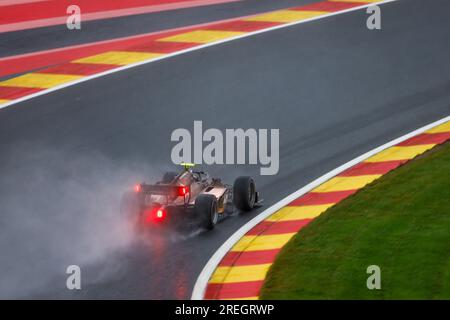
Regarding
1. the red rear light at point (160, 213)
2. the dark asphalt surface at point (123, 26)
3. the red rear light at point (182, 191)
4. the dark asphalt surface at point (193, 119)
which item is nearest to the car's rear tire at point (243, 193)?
the dark asphalt surface at point (193, 119)

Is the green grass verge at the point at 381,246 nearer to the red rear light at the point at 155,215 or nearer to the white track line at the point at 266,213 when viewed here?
the white track line at the point at 266,213

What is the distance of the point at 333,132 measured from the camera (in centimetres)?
2289

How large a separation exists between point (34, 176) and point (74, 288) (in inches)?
188

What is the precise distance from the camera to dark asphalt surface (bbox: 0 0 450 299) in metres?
17.1

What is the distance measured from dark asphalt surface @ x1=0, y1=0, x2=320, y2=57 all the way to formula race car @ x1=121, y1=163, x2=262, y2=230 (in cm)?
935

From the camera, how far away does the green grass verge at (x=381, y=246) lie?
50.3ft

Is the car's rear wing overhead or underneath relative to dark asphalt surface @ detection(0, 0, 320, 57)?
underneath

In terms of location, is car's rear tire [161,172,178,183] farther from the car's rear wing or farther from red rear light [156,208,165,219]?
red rear light [156,208,165,219]

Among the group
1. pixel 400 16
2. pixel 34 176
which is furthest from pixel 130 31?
pixel 34 176

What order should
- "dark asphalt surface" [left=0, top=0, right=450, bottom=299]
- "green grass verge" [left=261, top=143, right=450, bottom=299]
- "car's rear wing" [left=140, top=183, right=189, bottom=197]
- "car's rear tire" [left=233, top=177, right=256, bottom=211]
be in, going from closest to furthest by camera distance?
"green grass verge" [left=261, top=143, right=450, bottom=299] → "dark asphalt surface" [left=0, top=0, right=450, bottom=299] → "car's rear wing" [left=140, top=183, right=189, bottom=197] → "car's rear tire" [left=233, top=177, right=256, bottom=211]

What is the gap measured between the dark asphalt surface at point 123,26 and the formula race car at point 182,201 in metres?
9.35

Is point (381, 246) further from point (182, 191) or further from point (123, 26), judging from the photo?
point (123, 26)

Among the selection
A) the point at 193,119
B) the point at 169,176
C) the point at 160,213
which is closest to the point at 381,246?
the point at 160,213

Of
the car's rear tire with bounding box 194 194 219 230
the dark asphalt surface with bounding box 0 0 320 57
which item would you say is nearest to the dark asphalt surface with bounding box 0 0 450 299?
the car's rear tire with bounding box 194 194 219 230
